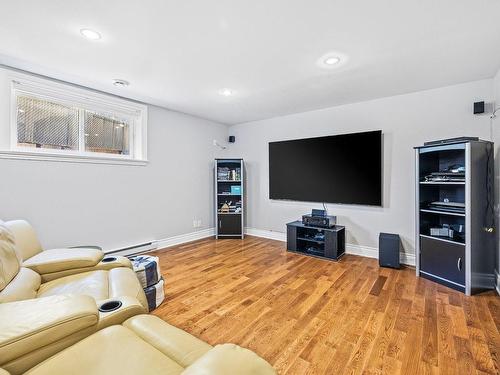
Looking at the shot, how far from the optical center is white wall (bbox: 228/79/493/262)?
2.97 m

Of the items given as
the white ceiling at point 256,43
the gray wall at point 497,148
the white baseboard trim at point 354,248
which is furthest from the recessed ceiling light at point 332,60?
the white baseboard trim at point 354,248

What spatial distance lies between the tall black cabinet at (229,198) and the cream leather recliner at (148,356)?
359 centimetres

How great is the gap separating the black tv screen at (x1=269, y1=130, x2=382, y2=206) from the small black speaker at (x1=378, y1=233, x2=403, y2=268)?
0.50 metres

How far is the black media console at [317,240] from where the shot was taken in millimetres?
3500

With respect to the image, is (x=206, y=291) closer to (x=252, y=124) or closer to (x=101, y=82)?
(x=101, y=82)

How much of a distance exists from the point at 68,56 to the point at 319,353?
3325mm

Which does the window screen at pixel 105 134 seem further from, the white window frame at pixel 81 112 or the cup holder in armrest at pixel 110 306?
the cup holder in armrest at pixel 110 306

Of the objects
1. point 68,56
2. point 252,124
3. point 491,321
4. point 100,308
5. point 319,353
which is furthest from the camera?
point 252,124

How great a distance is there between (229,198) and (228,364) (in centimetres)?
428

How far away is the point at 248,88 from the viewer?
3.17 metres

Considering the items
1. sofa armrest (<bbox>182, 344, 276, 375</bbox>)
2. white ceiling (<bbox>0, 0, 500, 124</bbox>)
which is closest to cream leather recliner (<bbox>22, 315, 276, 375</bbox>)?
sofa armrest (<bbox>182, 344, 276, 375</bbox>)

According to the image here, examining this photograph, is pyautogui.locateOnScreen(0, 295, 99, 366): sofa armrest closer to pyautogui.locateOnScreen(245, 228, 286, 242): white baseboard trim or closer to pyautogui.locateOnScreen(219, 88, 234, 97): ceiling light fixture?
pyautogui.locateOnScreen(219, 88, 234, 97): ceiling light fixture

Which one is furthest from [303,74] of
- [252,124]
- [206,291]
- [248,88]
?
[206,291]

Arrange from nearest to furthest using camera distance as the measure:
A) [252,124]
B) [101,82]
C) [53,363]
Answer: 1. [53,363]
2. [101,82]
3. [252,124]
